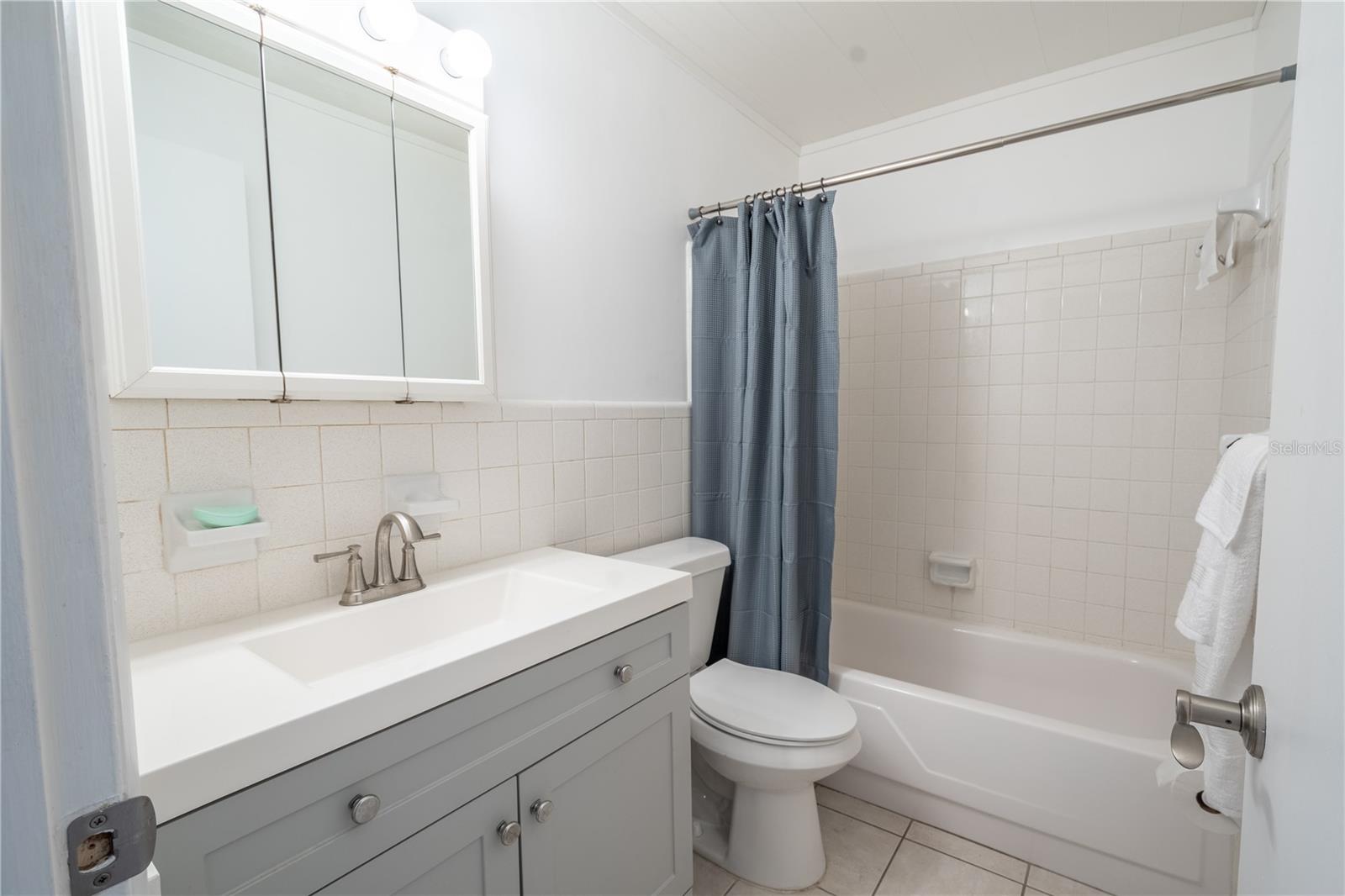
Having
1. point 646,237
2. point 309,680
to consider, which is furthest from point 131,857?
point 646,237

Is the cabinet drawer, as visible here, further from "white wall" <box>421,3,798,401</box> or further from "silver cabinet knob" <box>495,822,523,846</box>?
"white wall" <box>421,3,798,401</box>

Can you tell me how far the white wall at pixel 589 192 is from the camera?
5.11ft

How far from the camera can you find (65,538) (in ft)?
0.91

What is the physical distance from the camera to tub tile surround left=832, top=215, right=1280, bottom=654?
198 centimetres

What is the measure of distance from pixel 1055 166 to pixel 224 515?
107 inches

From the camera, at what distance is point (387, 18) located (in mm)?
1188

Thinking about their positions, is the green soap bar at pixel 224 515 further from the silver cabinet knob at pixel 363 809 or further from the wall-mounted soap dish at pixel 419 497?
the silver cabinet knob at pixel 363 809

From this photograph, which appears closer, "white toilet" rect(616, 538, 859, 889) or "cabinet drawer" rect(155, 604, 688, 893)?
"cabinet drawer" rect(155, 604, 688, 893)

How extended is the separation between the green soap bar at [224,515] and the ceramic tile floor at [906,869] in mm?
1450

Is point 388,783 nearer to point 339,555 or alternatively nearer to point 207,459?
point 339,555

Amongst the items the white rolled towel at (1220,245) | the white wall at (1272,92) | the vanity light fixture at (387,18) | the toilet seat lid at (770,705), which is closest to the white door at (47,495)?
the vanity light fixture at (387,18)

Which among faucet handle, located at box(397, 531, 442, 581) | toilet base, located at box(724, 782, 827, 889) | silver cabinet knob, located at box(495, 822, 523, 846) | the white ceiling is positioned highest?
Result: the white ceiling

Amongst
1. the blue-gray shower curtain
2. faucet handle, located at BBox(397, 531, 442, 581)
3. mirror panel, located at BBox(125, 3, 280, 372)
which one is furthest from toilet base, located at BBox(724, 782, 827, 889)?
mirror panel, located at BBox(125, 3, 280, 372)

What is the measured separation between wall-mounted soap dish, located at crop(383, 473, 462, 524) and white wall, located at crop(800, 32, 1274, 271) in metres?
→ 2.06
